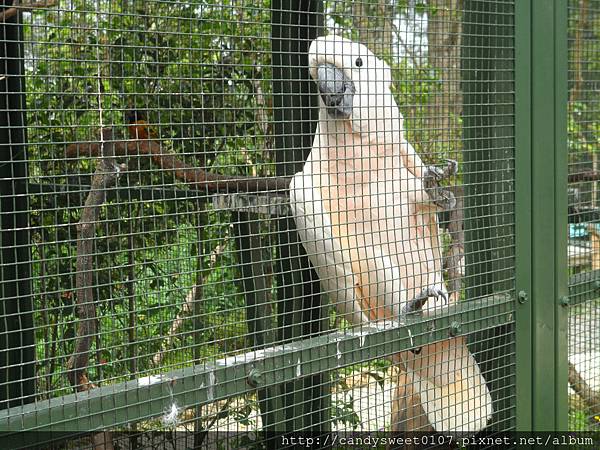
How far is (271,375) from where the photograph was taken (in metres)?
1.35

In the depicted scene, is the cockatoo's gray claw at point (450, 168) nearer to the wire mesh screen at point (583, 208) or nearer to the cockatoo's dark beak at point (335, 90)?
the cockatoo's dark beak at point (335, 90)

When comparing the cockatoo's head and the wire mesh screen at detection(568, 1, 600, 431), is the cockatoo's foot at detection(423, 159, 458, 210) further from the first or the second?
the wire mesh screen at detection(568, 1, 600, 431)

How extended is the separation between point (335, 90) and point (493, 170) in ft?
1.46

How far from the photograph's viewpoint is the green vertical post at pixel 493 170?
1801 millimetres

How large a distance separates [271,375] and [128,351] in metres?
1.05

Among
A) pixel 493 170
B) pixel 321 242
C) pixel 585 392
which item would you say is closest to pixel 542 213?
pixel 493 170

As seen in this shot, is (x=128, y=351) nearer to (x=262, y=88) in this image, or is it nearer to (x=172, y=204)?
(x=172, y=204)

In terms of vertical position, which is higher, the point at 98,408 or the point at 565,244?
the point at 565,244

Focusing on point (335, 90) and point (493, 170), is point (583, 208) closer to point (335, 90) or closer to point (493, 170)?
point (493, 170)

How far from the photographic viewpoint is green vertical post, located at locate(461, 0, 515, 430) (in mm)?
1801

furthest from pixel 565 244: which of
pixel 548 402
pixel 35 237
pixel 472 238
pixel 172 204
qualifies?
pixel 35 237

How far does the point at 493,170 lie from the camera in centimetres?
179

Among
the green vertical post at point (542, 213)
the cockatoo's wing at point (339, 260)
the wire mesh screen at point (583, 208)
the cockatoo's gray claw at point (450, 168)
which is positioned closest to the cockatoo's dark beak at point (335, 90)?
the cockatoo's wing at point (339, 260)

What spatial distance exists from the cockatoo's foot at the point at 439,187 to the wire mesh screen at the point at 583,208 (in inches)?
17.8
